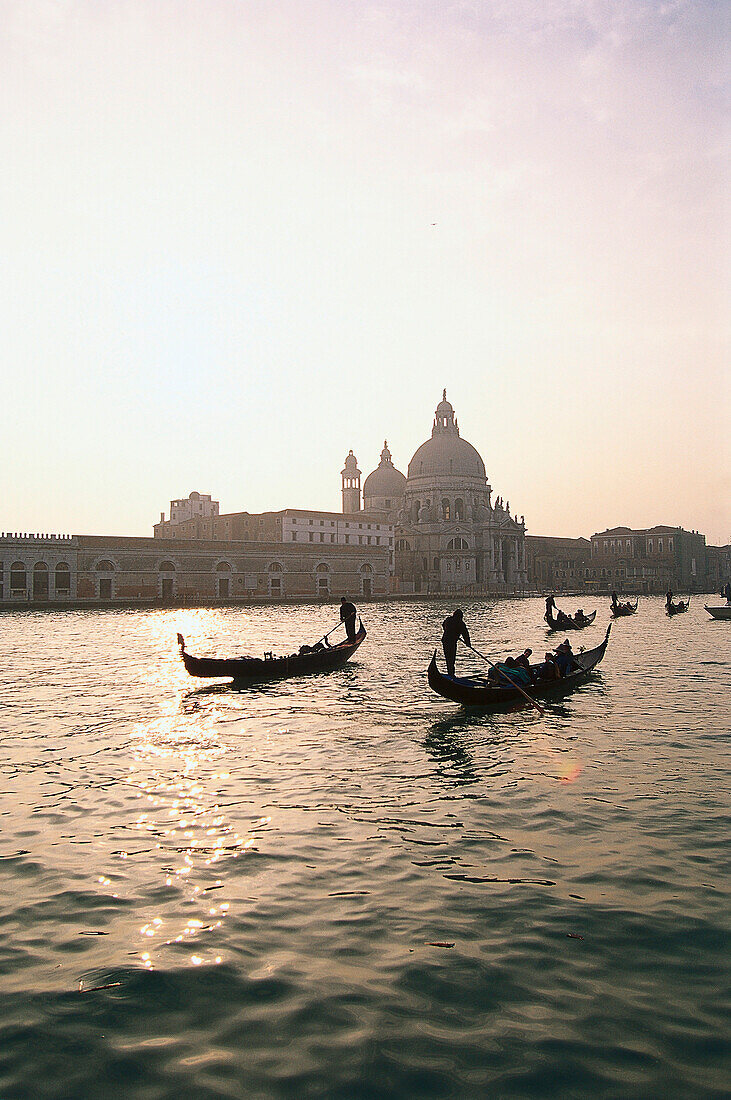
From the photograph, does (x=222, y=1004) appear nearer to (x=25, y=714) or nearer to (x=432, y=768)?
(x=432, y=768)

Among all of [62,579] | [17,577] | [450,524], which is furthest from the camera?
[450,524]

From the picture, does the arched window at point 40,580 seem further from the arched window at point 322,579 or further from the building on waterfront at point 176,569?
the arched window at point 322,579

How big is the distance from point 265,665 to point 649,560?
349 ft

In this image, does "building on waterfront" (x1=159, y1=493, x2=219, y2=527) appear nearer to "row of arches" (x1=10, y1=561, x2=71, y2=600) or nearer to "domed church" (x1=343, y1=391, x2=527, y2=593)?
"domed church" (x1=343, y1=391, x2=527, y2=593)

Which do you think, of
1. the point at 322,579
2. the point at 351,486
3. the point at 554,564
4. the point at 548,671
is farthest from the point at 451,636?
the point at 554,564

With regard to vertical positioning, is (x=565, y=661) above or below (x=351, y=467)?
below

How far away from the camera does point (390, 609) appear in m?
59.1

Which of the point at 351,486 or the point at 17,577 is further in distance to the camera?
the point at 351,486

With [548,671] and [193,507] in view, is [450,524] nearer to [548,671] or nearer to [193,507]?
[193,507]

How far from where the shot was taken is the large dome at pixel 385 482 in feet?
360

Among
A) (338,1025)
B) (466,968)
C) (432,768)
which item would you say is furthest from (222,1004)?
(432,768)

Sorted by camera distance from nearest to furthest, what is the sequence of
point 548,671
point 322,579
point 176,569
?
point 548,671
point 176,569
point 322,579

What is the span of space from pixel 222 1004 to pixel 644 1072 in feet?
8.19

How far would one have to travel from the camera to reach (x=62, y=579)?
192 feet
